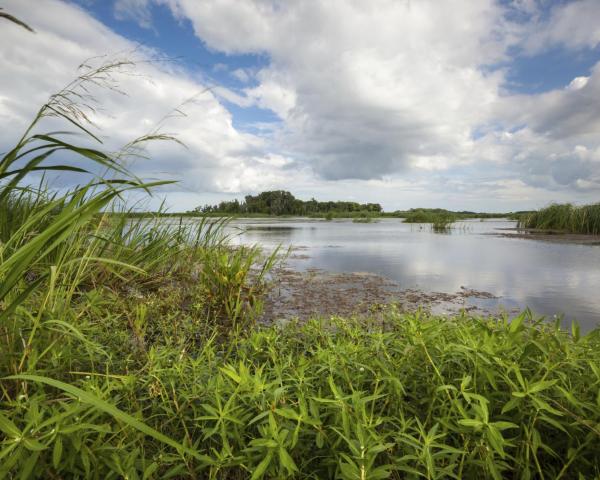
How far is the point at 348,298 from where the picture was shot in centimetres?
471

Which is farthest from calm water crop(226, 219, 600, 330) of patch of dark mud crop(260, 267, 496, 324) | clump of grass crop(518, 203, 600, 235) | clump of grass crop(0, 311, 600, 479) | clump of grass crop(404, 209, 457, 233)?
clump of grass crop(404, 209, 457, 233)

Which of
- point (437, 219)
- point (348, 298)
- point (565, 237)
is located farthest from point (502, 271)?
point (437, 219)

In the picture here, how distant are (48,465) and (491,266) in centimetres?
811

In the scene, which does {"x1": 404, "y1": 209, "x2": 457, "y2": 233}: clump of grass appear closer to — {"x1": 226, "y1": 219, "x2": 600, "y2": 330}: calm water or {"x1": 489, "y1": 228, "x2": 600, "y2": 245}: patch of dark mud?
{"x1": 489, "y1": 228, "x2": 600, "y2": 245}: patch of dark mud

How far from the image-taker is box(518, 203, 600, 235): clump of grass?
53.1 ft

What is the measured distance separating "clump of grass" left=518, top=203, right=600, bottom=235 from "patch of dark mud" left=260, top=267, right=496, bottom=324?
52.6ft

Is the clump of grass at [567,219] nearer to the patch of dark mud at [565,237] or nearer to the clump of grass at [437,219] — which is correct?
the patch of dark mud at [565,237]

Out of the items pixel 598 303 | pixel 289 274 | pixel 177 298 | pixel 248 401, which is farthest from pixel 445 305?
pixel 248 401

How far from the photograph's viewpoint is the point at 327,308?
420 centimetres

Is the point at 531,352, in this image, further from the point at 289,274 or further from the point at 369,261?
the point at 369,261

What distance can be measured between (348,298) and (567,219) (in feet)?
62.7

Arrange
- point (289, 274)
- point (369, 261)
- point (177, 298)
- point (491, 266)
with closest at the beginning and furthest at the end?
point (177, 298) < point (289, 274) < point (491, 266) < point (369, 261)

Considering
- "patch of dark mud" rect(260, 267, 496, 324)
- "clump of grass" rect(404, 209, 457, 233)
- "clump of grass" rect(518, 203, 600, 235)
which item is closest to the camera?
"patch of dark mud" rect(260, 267, 496, 324)

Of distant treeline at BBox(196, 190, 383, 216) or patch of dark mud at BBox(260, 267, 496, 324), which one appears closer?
patch of dark mud at BBox(260, 267, 496, 324)
